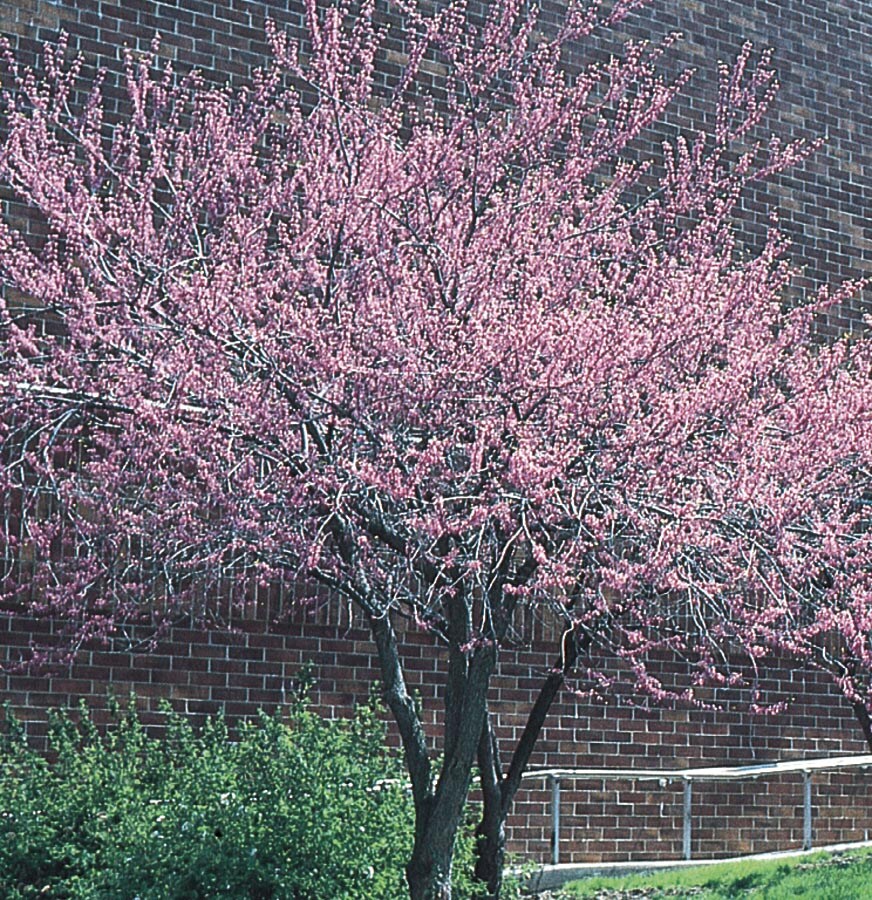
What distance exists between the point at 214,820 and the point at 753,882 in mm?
4476

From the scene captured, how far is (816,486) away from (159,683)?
562 cm

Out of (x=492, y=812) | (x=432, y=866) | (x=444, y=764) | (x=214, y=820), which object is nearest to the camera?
(x=432, y=866)

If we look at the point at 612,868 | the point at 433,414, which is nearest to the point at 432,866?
the point at 433,414

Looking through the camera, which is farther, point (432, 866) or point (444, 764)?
point (444, 764)

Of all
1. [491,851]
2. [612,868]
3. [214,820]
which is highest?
[214,820]

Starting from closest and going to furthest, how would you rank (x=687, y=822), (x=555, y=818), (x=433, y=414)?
1. (x=433, y=414)
2. (x=555, y=818)
3. (x=687, y=822)

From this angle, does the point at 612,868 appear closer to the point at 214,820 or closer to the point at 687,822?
the point at 687,822

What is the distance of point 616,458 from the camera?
26.7ft

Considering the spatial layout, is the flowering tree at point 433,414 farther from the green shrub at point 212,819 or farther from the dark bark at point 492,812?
the green shrub at point 212,819

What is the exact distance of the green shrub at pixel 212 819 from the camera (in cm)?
955

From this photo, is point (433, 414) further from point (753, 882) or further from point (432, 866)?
point (753, 882)

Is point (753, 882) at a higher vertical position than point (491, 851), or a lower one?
lower

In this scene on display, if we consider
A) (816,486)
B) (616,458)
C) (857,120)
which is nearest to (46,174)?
(616,458)

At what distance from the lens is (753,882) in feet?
40.4
